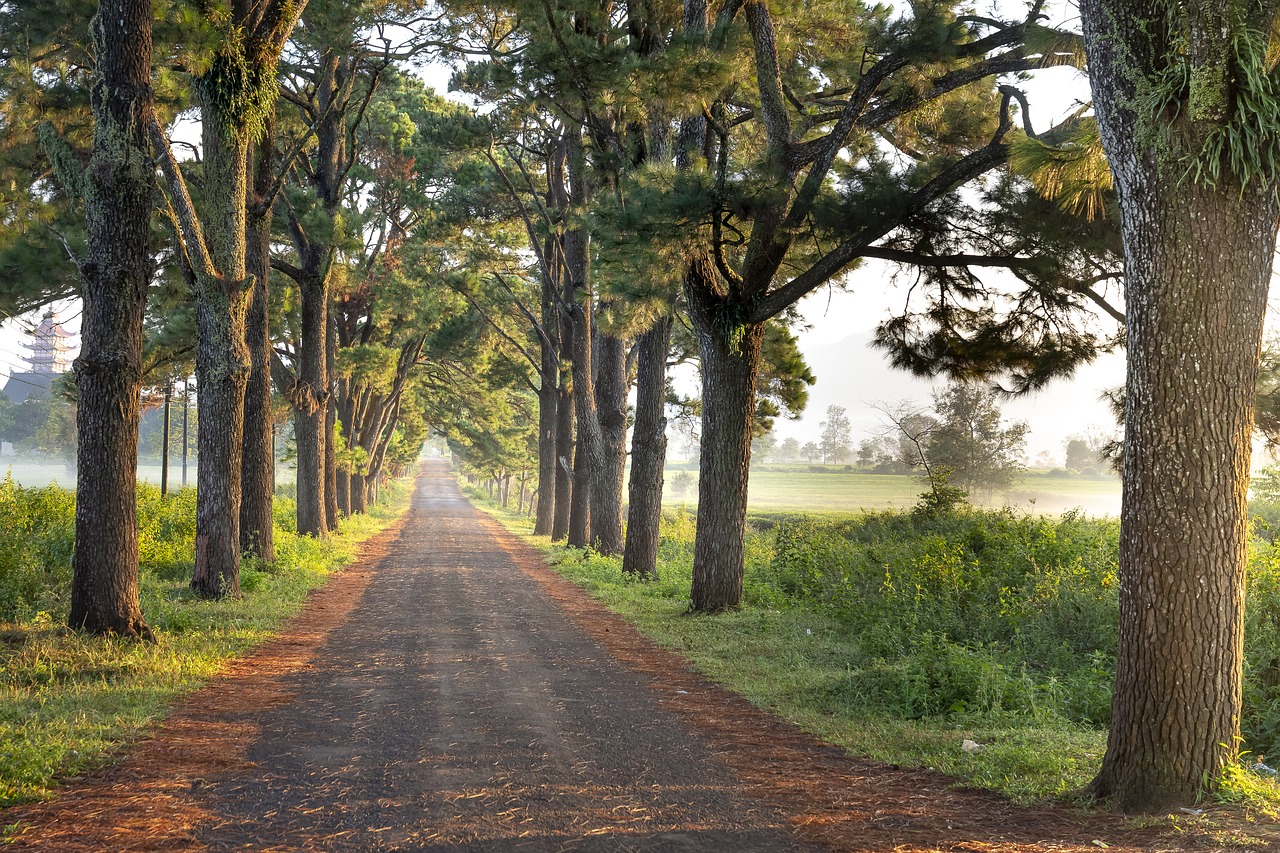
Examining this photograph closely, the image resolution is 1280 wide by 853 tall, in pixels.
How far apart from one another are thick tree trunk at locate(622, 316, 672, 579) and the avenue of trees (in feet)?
0.20

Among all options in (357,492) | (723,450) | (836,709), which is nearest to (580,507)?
(723,450)

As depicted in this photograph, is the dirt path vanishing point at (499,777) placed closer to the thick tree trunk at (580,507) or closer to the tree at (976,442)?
the thick tree trunk at (580,507)

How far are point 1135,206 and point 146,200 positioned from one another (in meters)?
8.99

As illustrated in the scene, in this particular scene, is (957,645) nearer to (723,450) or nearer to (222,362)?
(723,450)

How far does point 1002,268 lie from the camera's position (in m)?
10.8

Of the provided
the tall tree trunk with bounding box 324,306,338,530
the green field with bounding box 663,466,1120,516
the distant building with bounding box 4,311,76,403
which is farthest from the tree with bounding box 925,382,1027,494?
the distant building with bounding box 4,311,76,403

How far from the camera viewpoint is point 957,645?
8281mm

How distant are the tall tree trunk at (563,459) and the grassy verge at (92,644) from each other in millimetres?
8815

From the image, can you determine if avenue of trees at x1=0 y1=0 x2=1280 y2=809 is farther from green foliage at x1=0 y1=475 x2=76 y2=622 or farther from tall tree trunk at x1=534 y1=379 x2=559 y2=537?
tall tree trunk at x1=534 y1=379 x2=559 y2=537

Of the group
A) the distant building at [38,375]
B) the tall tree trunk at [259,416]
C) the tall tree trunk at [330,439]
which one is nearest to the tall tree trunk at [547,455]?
the tall tree trunk at [330,439]

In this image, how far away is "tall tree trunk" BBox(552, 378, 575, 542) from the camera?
2396 cm

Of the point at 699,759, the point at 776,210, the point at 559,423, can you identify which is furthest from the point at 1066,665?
the point at 559,423

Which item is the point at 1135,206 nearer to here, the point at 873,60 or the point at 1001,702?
the point at 1001,702

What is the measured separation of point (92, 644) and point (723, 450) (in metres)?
7.51
